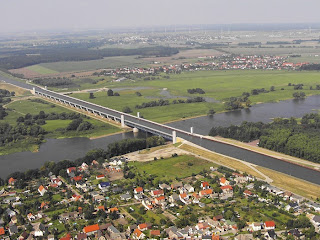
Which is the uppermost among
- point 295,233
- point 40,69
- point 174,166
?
point 295,233

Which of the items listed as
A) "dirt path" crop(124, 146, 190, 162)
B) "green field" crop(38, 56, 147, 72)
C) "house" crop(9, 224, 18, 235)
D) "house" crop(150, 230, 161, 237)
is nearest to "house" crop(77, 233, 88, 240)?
"house" crop(150, 230, 161, 237)

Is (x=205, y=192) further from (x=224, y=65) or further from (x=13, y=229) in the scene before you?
(x=224, y=65)

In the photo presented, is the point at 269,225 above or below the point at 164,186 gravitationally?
above

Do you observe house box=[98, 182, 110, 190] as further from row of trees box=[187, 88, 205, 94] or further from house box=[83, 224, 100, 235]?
row of trees box=[187, 88, 205, 94]

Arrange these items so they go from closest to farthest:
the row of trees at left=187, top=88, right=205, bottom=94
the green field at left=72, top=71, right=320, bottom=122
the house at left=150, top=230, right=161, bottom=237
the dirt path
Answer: the house at left=150, top=230, right=161, bottom=237 < the dirt path < the green field at left=72, top=71, right=320, bottom=122 < the row of trees at left=187, top=88, right=205, bottom=94

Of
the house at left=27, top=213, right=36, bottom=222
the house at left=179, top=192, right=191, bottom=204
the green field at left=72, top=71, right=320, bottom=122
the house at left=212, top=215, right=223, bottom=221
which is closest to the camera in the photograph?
the house at left=212, top=215, right=223, bottom=221

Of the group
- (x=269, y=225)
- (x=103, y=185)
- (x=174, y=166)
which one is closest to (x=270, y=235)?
(x=269, y=225)
